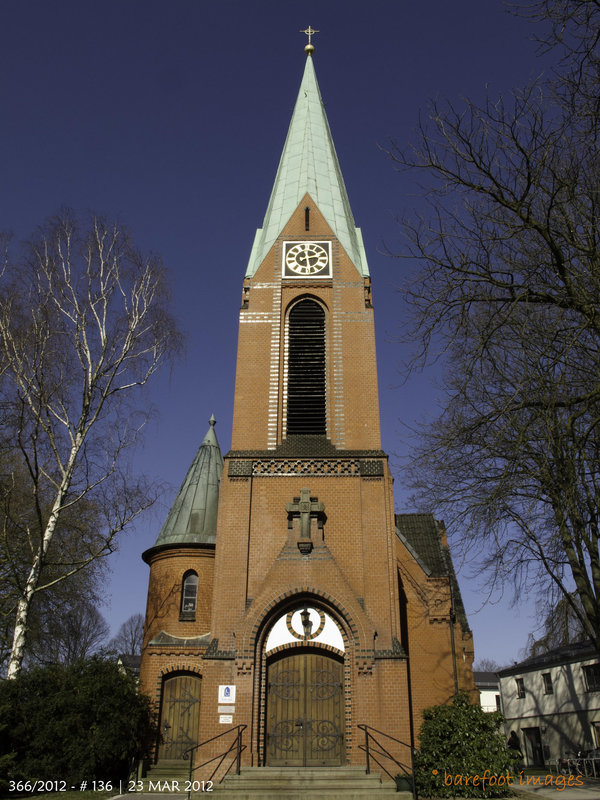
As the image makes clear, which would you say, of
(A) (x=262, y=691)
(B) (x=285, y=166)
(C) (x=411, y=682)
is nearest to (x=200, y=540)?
(A) (x=262, y=691)

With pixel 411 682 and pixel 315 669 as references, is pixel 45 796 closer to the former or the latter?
pixel 315 669

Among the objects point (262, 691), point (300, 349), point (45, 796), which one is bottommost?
point (45, 796)

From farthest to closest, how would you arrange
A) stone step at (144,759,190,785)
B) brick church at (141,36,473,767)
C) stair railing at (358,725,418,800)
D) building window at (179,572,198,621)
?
1. building window at (179,572,198,621)
2. stone step at (144,759,190,785)
3. brick church at (141,36,473,767)
4. stair railing at (358,725,418,800)

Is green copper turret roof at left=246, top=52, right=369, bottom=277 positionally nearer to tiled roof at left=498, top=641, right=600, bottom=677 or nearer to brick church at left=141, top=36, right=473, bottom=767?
brick church at left=141, top=36, right=473, bottom=767

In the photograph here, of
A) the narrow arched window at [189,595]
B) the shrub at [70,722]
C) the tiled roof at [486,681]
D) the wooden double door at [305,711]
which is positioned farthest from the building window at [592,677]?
the tiled roof at [486,681]

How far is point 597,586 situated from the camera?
49.7 ft

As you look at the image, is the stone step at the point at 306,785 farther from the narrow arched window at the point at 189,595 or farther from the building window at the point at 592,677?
the building window at the point at 592,677

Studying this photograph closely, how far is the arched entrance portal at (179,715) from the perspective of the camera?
20016 millimetres

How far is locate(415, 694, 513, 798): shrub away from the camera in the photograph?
14.9 meters

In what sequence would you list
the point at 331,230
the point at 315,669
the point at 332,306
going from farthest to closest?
the point at 331,230, the point at 332,306, the point at 315,669

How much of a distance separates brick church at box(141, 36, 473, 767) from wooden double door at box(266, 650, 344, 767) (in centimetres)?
3

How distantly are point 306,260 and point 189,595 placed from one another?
1244cm

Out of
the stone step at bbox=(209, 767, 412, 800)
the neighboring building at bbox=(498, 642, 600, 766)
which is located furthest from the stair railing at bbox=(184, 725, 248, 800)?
the neighboring building at bbox=(498, 642, 600, 766)

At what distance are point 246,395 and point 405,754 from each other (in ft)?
36.5
